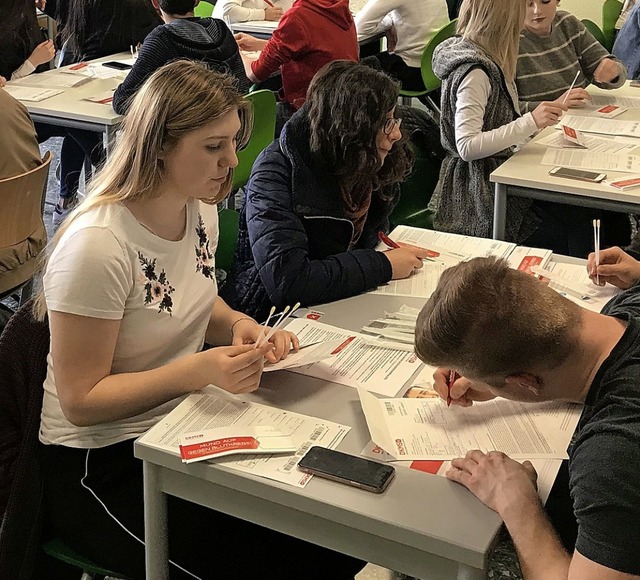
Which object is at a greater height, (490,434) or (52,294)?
(52,294)

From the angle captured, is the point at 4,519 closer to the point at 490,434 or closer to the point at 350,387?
the point at 350,387

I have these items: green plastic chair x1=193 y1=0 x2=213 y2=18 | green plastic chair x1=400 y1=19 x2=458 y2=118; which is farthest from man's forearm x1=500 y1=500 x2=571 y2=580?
green plastic chair x1=193 y1=0 x2=213 y2=18

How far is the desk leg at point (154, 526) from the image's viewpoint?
1391 millimetres

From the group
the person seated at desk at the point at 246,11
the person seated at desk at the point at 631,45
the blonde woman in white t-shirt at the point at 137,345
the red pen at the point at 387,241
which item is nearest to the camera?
the blonde woman in white t-shirt at the point at 137,345

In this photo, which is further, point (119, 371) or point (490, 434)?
point (119, 371)

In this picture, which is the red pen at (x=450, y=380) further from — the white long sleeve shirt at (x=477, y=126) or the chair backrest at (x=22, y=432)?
the white long sleeve shirt at (x=477, y=126)

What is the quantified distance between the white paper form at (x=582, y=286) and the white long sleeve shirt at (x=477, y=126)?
3.16 feet

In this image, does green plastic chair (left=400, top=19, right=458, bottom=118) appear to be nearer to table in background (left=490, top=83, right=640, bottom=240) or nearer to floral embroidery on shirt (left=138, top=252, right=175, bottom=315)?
table in background (left=490, top=83, right=640, bottom=240)

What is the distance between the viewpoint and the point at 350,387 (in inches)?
61.8

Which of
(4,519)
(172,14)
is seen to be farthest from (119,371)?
(172,14)

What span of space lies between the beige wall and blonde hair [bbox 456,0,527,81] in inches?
138

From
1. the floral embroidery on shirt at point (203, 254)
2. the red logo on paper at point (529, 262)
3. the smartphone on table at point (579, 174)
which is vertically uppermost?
the floral embroidery on shirt at point (203, 254)

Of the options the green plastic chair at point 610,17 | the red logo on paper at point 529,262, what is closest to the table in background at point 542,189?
the red logo on paper at point 529,262

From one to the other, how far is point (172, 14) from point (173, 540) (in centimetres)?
272
